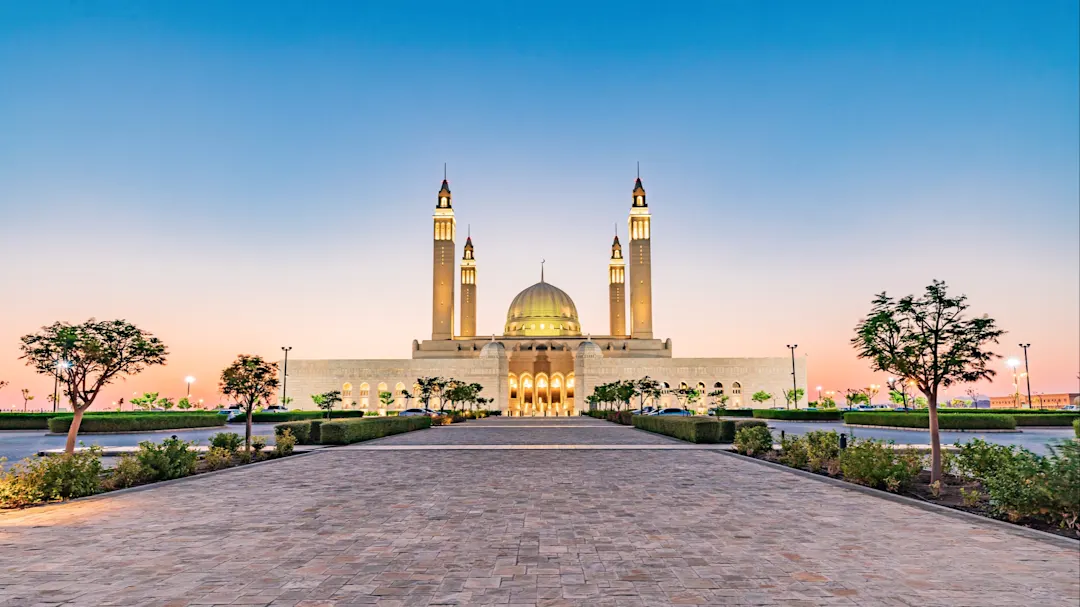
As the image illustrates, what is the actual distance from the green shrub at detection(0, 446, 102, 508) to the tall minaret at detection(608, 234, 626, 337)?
87867mm

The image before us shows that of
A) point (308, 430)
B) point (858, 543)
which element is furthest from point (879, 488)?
point (308, 430)

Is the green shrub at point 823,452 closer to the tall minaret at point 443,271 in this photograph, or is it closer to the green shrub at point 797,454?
the green shrub at point 797,454

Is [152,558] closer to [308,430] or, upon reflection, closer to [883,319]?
[883,319]

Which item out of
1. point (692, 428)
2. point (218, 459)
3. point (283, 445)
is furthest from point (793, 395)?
point (218, 459)

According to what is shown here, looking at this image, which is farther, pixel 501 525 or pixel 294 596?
pixel 501 525

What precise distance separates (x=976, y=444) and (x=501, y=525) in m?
8.78

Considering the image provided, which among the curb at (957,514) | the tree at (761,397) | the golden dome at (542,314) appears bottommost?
the tree at (761,397)

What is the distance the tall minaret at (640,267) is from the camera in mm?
84875

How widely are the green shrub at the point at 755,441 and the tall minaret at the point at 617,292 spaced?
257ft

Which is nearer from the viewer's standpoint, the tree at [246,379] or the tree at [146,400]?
the tree at [246,379]

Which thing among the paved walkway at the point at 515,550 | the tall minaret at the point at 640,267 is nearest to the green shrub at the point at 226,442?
the paved walkway at the point at 515,550

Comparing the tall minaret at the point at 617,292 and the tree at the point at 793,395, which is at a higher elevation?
the tall minaret at the point at 617,292

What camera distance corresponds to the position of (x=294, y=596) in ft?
16.2

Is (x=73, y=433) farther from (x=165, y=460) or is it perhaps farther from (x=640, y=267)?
(x=640, y=267)
